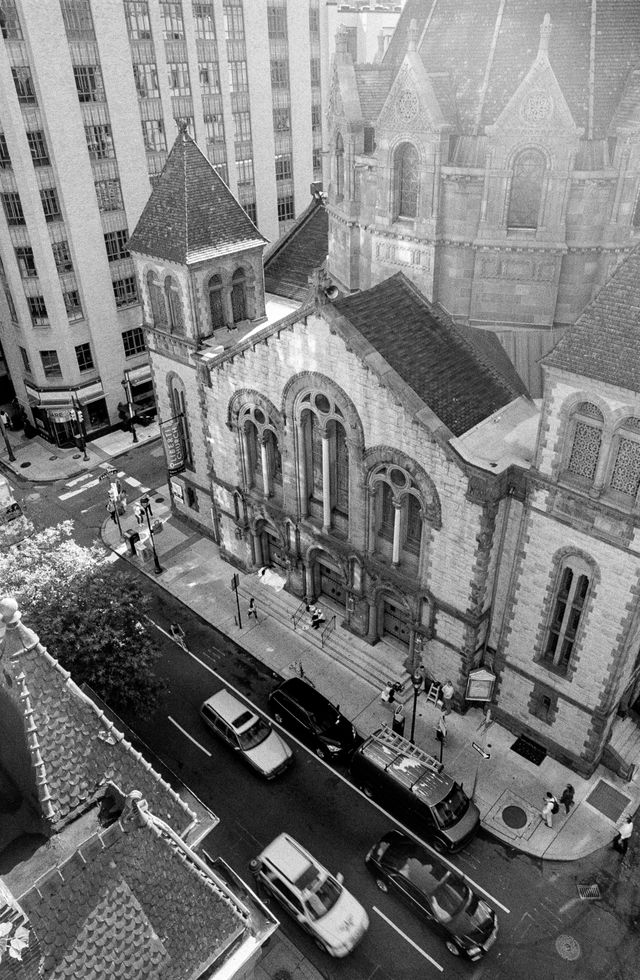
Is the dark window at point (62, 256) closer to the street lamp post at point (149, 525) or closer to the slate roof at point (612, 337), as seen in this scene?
the street lamp post at point (149, 525)

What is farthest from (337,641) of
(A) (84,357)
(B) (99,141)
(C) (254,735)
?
(B) (99,141)

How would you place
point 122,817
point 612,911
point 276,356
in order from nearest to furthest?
point 122,817 < point 612,911 < point 276,356

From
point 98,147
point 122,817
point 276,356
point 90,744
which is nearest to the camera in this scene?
point 122,817

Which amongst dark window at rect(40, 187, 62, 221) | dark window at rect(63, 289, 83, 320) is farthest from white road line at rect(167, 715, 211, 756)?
dark window at rect(40, 187, 62, 221)

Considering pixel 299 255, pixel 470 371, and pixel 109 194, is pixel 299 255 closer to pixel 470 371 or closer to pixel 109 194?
pixel 109 194

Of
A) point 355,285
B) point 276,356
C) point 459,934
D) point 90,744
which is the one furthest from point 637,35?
point 459,934

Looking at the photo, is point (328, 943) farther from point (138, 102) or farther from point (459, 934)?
point (138, 102)

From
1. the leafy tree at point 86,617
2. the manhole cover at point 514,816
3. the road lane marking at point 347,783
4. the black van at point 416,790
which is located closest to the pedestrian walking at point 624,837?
the manhole cover at point 514,816
